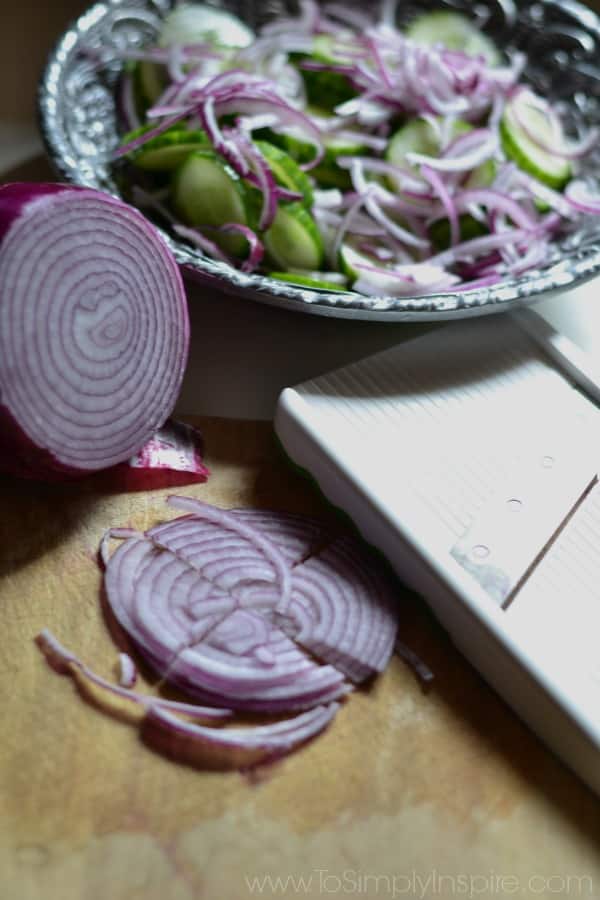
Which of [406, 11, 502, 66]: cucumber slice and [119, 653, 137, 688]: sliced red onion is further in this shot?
[406, 11, 502, 66]: cucumber slice

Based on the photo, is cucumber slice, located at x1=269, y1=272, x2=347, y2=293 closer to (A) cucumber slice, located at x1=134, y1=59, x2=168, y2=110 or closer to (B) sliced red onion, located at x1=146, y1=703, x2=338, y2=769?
(A) cucumber slice, located at x1=134, y1=59, x2=168, y2=110

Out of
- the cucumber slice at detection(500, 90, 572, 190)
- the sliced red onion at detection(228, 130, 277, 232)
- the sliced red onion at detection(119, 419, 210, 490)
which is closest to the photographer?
the sliced red onion at detection(119, 419, 210, 490)

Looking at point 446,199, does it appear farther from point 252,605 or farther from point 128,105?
point 252,605

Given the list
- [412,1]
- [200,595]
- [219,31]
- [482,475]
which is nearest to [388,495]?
[482,475]

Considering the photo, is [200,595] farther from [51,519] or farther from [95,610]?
[51,519]

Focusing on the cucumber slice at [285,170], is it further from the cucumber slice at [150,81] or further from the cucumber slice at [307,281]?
the cucumber slice at [150,81]

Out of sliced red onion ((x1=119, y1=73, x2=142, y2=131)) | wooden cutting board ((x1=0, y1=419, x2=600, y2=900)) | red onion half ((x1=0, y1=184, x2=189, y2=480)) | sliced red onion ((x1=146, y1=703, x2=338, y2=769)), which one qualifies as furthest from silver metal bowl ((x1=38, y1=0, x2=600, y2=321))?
sliced red onion ((x1=146, y1=703, x2=338, y2=769))

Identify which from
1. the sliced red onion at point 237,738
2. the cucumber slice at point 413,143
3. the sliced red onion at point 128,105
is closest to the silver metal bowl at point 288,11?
the sliced red onion at point 128,105
